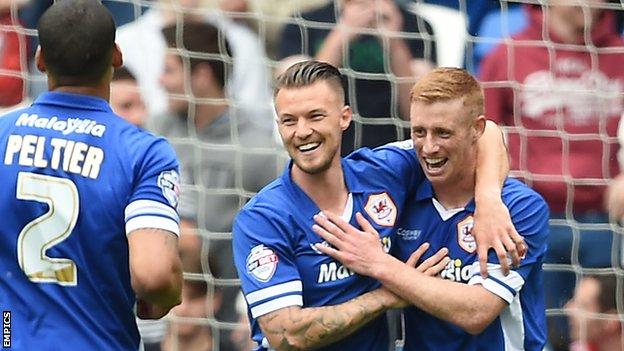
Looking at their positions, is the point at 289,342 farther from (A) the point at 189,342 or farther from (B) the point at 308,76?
(A) the point at 189,342

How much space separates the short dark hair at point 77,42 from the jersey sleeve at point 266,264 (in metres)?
0.70

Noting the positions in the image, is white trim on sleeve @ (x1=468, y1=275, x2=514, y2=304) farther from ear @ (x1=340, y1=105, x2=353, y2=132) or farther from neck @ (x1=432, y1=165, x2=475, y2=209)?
ear @ (x1=340, y1=105, x2=353, y2=132)

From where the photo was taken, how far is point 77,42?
3.80 m

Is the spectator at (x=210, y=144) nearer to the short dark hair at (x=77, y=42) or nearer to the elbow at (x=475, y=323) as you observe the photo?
the elbow at (x=475, y=323)

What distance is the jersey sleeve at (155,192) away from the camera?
12.1 ft

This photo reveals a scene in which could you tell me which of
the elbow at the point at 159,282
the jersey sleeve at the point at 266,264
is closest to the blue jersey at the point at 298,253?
the jersey sleeve at the point at 266,264

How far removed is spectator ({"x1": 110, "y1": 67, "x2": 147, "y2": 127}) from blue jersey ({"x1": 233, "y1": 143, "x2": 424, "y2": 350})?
6.91 ft

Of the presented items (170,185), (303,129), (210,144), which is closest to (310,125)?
(303,129)

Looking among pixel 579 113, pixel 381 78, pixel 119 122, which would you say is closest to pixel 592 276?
pixel 579 113

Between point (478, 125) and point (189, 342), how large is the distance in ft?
7.70

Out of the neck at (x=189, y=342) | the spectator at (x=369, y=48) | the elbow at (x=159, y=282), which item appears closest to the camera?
the elbow at (x=159, y=282)

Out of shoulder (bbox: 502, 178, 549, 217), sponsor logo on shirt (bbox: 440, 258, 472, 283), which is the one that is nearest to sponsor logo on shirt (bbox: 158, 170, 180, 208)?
sponsor logo on shirt (bbox: 440, 258, 472, 283)

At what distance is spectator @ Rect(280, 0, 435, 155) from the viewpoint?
6547mm

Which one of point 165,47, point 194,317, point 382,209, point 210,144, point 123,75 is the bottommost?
point 194,317
